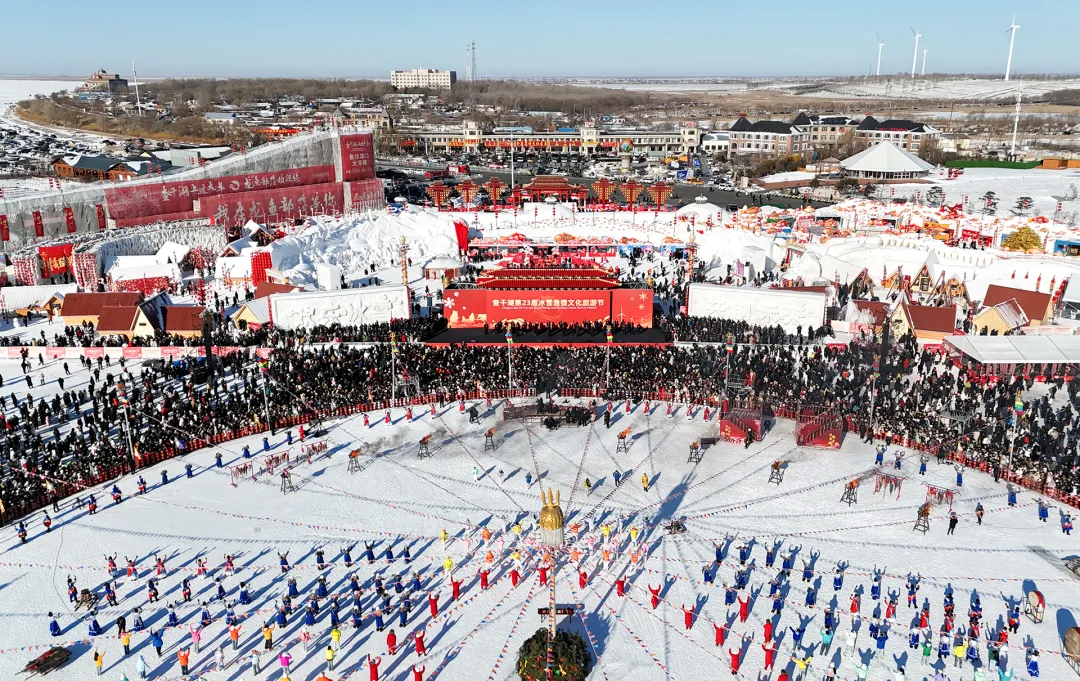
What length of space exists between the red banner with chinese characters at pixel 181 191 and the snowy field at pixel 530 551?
2648 cm

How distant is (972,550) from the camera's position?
49.8 feet

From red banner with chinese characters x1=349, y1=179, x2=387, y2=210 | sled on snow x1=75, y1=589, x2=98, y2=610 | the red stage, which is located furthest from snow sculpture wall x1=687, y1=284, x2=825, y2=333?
red banner with chinese characters x1=349, y1=179, x2=387, y2=210

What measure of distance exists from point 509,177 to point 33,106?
104m

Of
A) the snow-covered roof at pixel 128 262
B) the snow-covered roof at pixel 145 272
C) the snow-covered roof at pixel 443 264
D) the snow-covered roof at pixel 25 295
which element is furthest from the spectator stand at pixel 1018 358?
the snow-covered roof at pixel 128 262

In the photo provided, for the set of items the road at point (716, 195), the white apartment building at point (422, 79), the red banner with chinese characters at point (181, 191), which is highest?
the white apartment building at point (422, 79)

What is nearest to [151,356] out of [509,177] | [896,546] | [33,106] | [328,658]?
[328,658]

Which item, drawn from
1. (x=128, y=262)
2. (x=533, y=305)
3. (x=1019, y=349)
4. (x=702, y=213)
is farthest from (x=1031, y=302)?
(x=128, y=262)

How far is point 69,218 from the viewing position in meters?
38.7

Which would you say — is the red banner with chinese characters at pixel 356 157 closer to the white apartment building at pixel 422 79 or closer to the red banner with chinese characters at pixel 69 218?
the red banner with chinese characters at pixel 69 218

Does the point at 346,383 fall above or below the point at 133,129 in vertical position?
below

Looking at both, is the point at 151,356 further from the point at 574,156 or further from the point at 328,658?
the point at 574,156

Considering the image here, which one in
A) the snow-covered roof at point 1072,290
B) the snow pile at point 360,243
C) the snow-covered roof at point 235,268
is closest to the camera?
the snow-covered roof at point 1072,290

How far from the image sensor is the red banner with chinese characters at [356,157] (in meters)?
48.8

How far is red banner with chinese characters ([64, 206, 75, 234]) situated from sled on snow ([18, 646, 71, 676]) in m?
32.2
